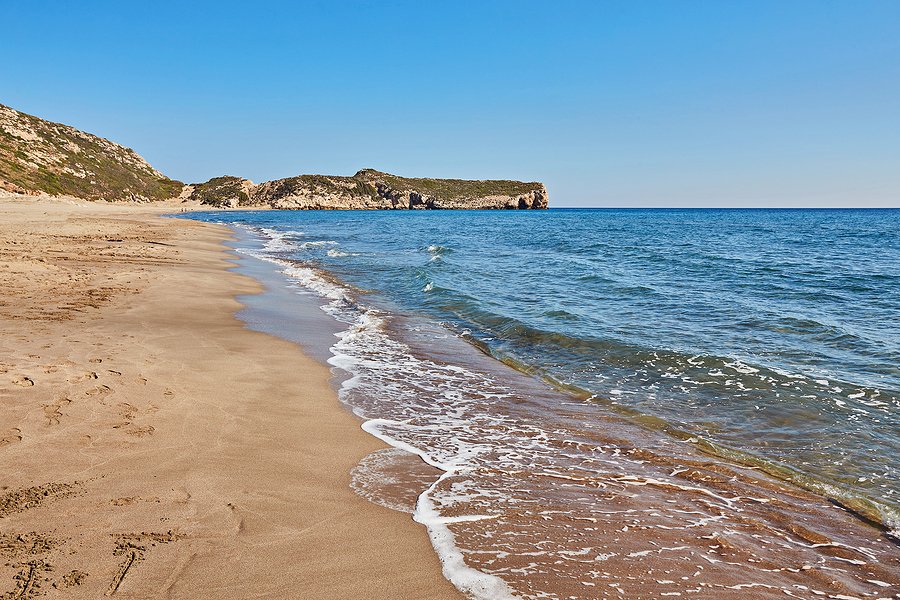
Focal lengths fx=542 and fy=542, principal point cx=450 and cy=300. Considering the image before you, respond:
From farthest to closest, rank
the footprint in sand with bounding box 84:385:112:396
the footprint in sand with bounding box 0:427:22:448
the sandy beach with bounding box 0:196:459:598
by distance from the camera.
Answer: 1. the footprint in sand with bounding box 84:385:112:396
2. the footprint in sand with bounding box 0:427:22:448
3. the sandy beach with bounding box 0:196:459:598

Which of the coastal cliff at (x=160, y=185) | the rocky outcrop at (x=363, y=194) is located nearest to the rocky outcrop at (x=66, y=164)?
the coastal cliff at (x=160, y=185)

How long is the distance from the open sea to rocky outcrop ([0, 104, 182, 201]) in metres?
71.7

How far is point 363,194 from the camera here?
177m

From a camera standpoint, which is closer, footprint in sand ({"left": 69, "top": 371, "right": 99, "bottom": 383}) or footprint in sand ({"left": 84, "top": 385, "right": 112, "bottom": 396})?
footprint in sand ({"left": 84, "top": 385, "right": 112, "bottom": 396})

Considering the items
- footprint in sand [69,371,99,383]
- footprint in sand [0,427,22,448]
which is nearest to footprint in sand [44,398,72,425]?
footprint in sand [0,427,22,448]

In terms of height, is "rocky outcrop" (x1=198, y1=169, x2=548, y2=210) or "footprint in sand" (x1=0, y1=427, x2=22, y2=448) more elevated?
"rocky outcrop" (x1=198, y1=169, x2=548, y2=210)

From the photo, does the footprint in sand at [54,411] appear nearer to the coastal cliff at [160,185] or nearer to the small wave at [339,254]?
the small wave at [339,254]

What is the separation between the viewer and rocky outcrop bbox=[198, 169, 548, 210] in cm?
15525

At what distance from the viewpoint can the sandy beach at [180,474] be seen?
3.30 m

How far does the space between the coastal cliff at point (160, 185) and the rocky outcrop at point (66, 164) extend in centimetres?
19

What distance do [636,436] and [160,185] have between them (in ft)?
431

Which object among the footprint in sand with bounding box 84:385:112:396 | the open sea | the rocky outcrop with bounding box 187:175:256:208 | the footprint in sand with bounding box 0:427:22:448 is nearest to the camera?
the open sea

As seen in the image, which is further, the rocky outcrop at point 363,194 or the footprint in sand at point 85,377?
the rocky outcrop at point 363,194

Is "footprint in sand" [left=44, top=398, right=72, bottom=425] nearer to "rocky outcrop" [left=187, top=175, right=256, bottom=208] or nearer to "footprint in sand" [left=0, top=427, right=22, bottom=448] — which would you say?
"footprint in sand" [left=0, top=427, right=22, bottom=448]
